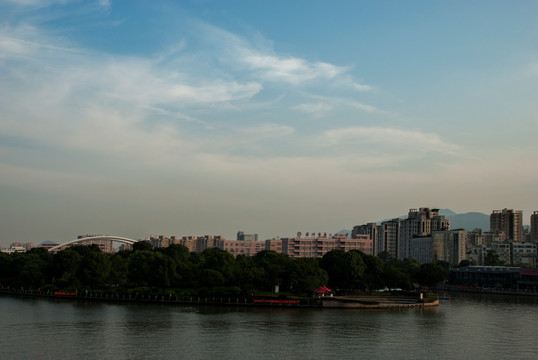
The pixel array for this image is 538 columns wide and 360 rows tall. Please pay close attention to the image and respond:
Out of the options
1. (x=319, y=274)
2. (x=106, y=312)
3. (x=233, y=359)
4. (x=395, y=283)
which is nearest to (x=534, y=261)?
(x=395, y=283)

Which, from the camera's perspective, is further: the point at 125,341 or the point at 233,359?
the point at 125,341

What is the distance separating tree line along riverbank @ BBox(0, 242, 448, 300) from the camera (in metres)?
70.9

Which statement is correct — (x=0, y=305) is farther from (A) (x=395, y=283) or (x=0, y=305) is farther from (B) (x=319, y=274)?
(A) (x=395, y=283)

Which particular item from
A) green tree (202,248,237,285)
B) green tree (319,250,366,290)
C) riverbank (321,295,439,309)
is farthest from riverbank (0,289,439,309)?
green tree (202,248,237,285)

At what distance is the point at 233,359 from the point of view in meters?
34.7

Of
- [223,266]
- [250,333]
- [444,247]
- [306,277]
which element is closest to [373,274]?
[306,277]

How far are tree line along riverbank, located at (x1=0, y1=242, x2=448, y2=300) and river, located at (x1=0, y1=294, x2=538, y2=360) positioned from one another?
306 inches

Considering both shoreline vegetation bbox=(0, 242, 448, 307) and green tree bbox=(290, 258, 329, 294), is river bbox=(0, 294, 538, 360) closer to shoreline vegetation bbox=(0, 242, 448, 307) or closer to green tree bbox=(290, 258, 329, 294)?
shoreline vegetation bbox=(0, 242, 448, 307)

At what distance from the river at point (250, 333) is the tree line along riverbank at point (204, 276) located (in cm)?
776

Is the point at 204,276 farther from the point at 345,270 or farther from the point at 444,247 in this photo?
the point at 444,247

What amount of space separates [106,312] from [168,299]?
1156 cm

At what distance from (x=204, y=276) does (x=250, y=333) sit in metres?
28.1

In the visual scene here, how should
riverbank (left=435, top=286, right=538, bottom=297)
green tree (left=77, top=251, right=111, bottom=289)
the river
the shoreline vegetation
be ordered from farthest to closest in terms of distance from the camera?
riverbank (left=435, top=286, right=538, bottom=297) → green tree (left=77, top=251, right=111, bottom=289) → the shoreline vegetation → the river

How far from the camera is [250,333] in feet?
145
